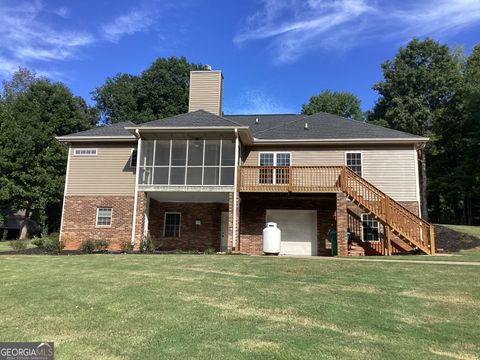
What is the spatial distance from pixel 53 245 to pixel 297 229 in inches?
416

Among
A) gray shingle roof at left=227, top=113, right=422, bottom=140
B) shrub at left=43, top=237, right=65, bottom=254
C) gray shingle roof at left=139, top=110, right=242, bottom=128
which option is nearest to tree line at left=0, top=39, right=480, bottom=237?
gray shingle roof at left=227, top=113, right=422, bottom=140

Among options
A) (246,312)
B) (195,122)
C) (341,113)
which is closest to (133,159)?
(195,122)

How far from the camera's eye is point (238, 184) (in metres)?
17.1

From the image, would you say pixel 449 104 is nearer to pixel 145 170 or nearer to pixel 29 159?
pixel 145 170

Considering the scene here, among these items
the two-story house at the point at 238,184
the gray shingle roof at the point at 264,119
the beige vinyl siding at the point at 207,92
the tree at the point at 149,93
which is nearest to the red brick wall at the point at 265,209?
the two-story house at the point at 238,184

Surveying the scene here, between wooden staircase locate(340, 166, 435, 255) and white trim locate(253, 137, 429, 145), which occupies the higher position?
white trim locate(253, 137, 429, 145)

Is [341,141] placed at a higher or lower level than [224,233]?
higher

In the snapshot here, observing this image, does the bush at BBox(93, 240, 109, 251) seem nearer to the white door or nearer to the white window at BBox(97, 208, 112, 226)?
the white window at BBox(97, 208, 112, 226)

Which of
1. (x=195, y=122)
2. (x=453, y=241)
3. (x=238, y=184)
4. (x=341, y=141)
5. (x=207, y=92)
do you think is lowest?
(x=453, y=241)

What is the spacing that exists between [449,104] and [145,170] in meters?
28.6

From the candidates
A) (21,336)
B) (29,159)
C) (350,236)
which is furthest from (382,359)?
(29,159)

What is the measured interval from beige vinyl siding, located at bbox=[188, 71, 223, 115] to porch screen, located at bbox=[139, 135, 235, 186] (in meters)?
4.02

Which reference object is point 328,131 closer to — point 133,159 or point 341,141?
point 341,141

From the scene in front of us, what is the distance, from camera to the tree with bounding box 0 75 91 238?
94.3 feet
